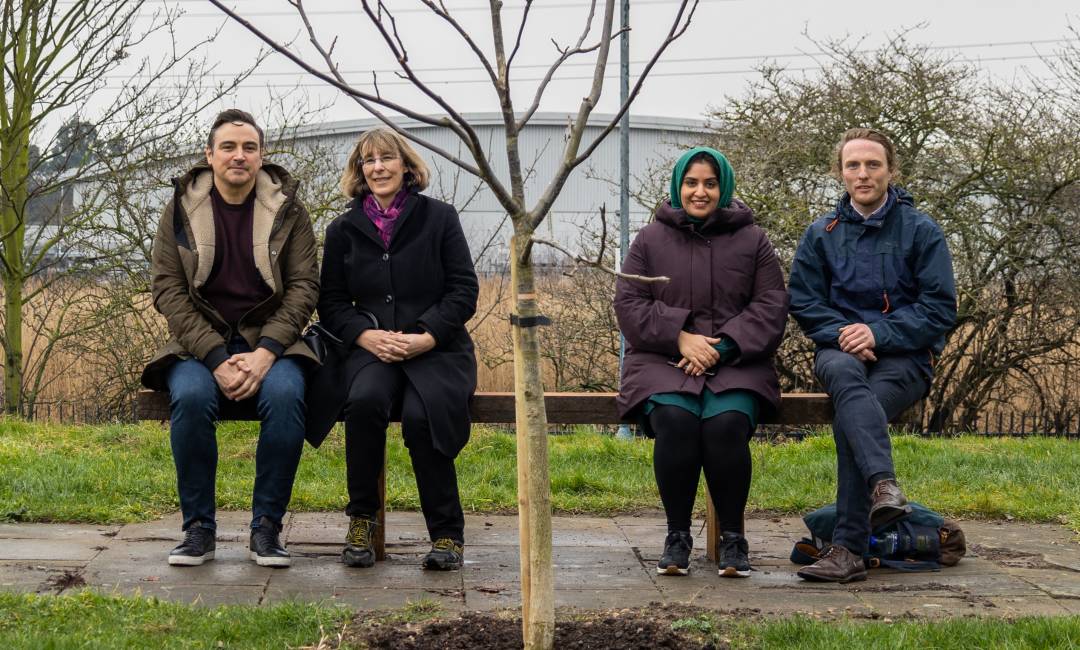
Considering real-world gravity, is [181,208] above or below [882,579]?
above

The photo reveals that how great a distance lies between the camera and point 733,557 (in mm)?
4590

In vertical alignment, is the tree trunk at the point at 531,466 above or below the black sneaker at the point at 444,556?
above

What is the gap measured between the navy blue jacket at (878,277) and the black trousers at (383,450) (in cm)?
159

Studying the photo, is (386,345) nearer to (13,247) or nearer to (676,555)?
(676,555)

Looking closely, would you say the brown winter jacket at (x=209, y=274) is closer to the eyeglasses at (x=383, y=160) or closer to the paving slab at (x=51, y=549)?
the eyeglasses at (x=383, y=160)

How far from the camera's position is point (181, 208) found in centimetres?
495

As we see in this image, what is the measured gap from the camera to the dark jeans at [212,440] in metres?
4.64

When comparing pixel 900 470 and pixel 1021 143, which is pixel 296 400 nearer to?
pixel 900 470

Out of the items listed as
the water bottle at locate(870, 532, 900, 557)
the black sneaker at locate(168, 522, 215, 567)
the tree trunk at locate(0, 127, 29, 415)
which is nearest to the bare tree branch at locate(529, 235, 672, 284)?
the black sneaker at locate(168, 522, 215, 567)

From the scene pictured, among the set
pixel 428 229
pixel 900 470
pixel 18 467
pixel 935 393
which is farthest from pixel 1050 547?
pixel 935 393

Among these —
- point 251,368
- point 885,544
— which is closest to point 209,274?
point 251,368

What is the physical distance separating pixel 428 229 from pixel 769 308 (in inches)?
55.5

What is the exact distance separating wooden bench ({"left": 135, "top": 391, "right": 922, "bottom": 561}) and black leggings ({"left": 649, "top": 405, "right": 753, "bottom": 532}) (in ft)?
0.58

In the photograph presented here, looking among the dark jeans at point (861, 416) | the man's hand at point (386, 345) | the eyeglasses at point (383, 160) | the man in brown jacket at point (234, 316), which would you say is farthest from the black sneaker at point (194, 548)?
the dark jeans at point (861, 416)
